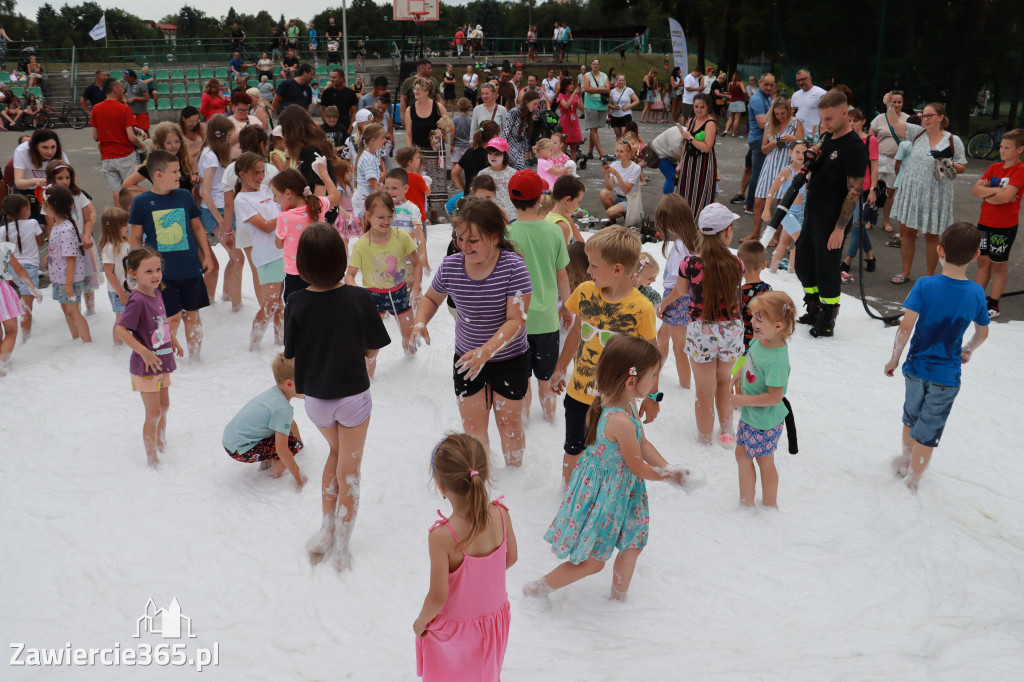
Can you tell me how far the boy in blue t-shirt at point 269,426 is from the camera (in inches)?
177

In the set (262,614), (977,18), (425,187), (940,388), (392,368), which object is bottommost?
(262,614)

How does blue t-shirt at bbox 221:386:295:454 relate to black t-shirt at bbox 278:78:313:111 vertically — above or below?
below

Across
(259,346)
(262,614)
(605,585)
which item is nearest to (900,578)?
(605,585)

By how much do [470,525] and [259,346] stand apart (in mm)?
4533

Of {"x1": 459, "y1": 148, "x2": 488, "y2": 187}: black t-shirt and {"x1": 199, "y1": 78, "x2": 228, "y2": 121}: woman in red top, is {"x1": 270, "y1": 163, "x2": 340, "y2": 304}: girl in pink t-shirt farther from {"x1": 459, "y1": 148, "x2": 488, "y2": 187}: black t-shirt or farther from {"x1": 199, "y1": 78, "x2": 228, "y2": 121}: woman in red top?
{"x1": 199, "y1": 78, "x2": 228, "y2": 121}: woman in red top

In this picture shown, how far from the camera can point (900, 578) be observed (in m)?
3.99

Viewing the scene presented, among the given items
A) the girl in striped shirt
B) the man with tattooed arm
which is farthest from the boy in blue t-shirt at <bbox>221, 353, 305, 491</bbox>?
the man with tattooed arm

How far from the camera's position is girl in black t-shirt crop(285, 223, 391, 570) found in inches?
141

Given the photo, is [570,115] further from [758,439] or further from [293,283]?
[758,439]

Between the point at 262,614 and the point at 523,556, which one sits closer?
the point at 262,614

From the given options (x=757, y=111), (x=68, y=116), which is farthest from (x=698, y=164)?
(x=68, y=116)

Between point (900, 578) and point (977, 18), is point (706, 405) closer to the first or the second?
point (900, 578)

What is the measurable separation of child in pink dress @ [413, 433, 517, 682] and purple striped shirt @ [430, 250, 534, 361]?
150 centimetres

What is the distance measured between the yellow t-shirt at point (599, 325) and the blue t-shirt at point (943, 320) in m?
1.61
